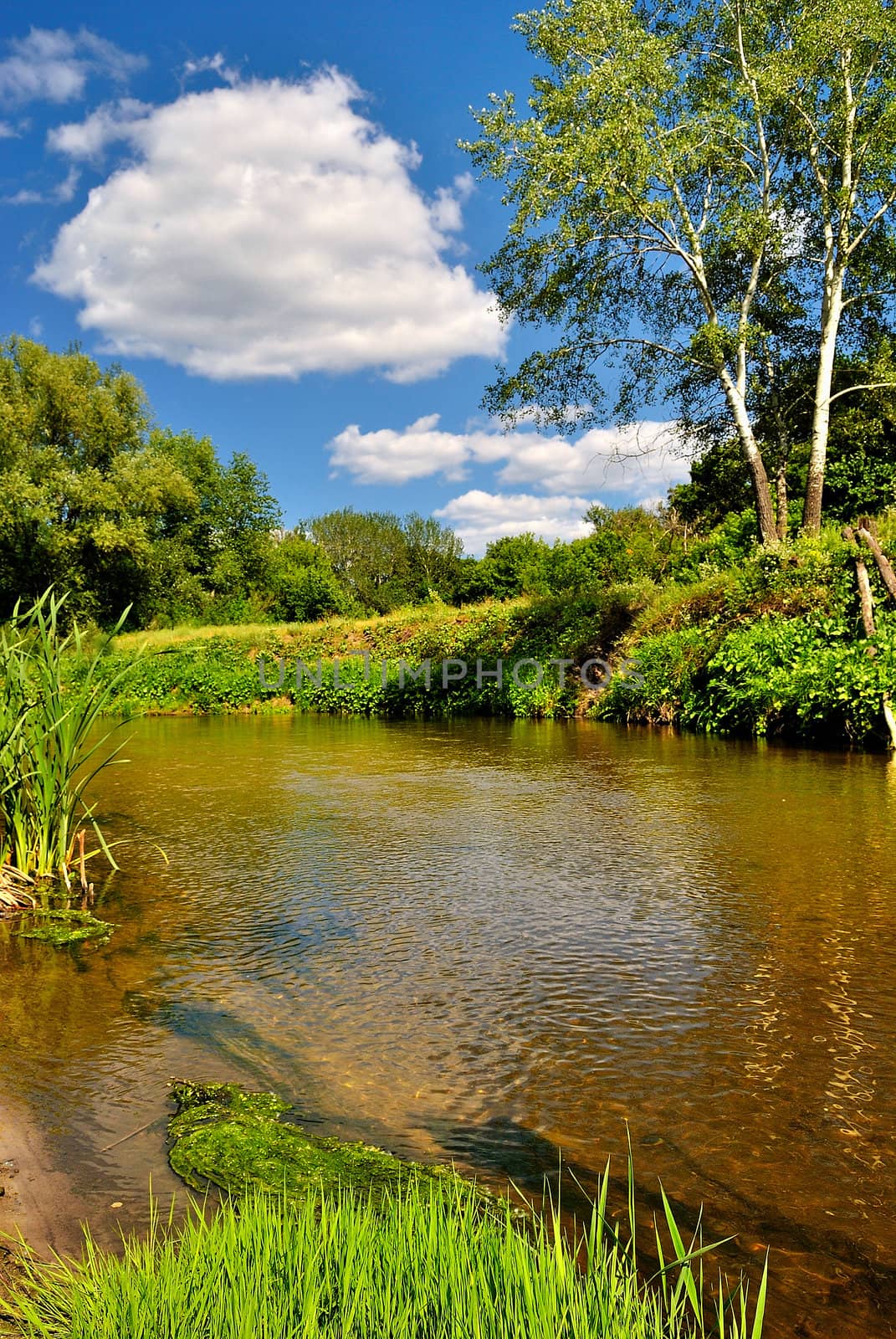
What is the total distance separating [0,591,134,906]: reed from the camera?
459 centimetres

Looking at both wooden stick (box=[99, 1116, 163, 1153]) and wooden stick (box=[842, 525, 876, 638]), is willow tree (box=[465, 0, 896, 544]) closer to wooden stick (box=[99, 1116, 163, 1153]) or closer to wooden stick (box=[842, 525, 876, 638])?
wooden stick (box=[842, 525, 876, 638])

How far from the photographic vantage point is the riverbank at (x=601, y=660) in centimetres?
1168

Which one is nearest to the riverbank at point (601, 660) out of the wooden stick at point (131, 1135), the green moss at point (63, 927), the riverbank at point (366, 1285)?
the green moss at point (63, 927)

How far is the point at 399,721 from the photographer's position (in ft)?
66.3

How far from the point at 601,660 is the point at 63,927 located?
573 inches

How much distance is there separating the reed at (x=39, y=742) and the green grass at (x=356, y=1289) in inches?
121

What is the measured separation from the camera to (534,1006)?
348 centimetres

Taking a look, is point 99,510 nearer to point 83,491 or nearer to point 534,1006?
point 83,491

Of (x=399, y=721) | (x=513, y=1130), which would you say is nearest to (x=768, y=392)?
(x=399, y=721)

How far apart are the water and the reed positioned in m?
0.52

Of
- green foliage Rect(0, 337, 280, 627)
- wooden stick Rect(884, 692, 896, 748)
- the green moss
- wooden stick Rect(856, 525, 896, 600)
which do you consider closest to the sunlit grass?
green foliage Rect(0, 337, 280, 627)

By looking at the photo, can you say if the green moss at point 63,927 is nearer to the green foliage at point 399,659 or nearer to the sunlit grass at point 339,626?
the green foliage at point 399,659

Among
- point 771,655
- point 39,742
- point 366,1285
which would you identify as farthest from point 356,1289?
point 771,655

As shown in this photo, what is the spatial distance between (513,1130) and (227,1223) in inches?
44.8
